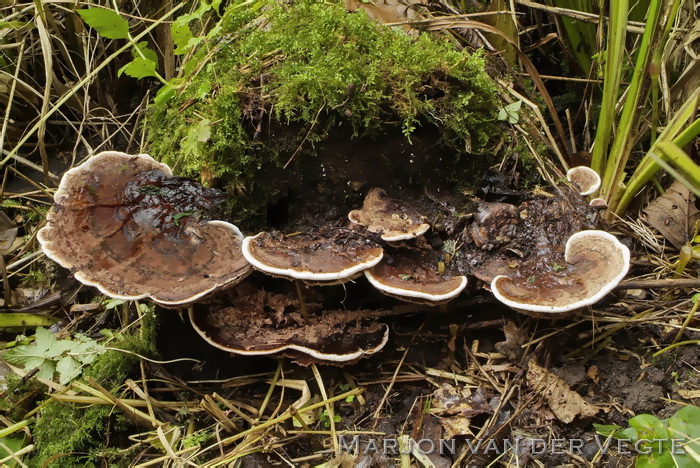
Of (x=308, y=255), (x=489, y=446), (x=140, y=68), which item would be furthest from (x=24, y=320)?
(x=489, y=446)

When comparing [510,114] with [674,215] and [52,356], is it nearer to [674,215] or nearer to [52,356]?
[674,215]

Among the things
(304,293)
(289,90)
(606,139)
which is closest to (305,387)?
(304,293)

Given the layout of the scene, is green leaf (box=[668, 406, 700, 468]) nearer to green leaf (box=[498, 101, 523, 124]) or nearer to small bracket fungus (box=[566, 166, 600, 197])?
small bracket fungus (box=[566, 166, 600, 197])

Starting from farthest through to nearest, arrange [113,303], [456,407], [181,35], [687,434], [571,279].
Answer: [113,303]
[181,35]
[456,407]
[571,279]
[687,434]

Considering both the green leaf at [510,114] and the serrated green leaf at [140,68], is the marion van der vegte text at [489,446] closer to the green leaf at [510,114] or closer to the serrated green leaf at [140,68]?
the green leaf at [510,114]

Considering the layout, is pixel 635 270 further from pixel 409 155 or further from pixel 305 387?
pixel 305 387

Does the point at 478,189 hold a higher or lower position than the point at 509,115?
lower
